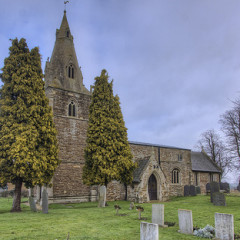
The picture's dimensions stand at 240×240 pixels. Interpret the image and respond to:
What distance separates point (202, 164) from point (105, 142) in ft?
63.9

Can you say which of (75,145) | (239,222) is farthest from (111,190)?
(239,222)

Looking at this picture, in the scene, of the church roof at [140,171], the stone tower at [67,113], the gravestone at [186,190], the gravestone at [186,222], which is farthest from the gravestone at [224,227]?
the gravestone at [186,190]

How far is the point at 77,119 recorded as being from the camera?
78.2 ft

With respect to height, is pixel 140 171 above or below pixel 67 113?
below

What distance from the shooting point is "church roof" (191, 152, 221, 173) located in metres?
31.7

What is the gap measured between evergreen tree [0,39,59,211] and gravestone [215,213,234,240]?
11235 mm

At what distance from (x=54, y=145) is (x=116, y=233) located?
32.4 ft

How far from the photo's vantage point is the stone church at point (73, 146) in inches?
854

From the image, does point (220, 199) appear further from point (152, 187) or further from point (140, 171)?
point (152, 187)

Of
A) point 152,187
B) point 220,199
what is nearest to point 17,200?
point 152,187

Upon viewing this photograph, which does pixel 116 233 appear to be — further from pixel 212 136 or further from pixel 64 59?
pixel 212 136

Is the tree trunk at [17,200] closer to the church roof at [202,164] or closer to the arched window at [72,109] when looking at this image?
the arched window at [72,109]

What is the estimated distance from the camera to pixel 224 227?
773cm

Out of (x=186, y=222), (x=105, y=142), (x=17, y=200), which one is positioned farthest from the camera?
(x=105, y=142)
